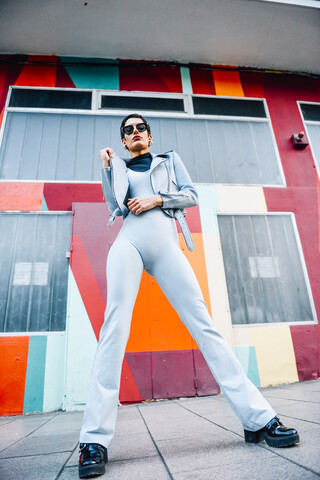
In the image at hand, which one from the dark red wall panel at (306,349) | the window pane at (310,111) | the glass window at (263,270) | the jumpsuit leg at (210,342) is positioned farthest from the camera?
the window pane at (310,111)

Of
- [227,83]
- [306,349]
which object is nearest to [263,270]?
[306,349]

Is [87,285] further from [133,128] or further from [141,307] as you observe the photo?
[133,128]

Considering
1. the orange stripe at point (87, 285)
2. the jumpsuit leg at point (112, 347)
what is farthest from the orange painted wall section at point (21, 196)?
the jumpsuit leg at point (112, 347)

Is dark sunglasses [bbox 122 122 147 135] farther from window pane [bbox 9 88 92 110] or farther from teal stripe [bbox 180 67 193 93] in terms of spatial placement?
teal stripe [bbox 180 67 193 93]

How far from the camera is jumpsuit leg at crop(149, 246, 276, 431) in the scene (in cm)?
124

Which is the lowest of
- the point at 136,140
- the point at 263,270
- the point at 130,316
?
the point at 130,316

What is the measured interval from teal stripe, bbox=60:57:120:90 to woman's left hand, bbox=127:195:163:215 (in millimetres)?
3708

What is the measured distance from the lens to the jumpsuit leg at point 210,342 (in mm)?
1243

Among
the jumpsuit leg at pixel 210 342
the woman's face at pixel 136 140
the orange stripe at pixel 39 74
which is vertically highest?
the orange stripe at pixel 39 74

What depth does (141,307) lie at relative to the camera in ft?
10.9

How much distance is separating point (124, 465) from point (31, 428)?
142 centimetres

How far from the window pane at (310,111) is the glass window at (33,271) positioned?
4.34 m

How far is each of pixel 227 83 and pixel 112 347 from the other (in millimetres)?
4931

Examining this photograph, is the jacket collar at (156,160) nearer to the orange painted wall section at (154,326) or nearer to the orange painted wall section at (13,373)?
the orange painted wall section at (154,326)
